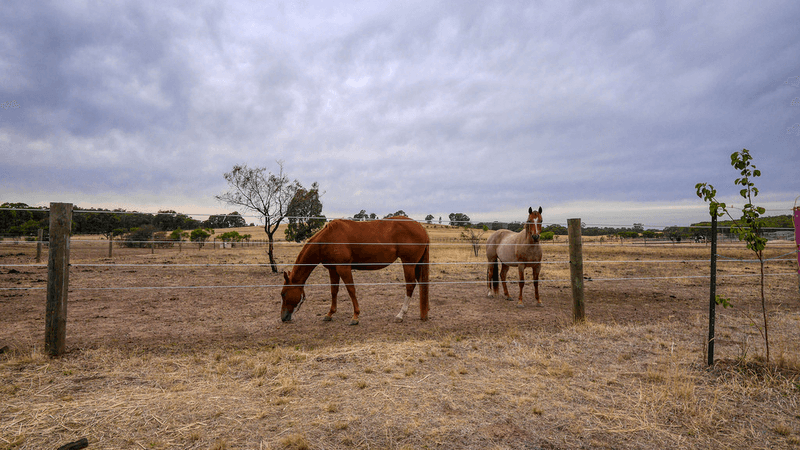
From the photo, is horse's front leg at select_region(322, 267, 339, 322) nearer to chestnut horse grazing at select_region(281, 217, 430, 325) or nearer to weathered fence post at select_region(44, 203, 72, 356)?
chestnut horse grazing at select_region(281, 217, 430, 325)

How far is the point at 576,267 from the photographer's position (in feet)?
18.2

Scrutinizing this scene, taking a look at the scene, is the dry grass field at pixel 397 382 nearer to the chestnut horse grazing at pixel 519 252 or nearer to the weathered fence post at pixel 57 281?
the weathered fence post at pixel 57 281

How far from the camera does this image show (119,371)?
3.65 m

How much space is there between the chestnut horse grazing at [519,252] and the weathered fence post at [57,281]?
7666mm

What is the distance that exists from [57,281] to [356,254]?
4.07 m

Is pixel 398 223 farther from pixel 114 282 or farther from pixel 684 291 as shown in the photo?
pixel 114 282

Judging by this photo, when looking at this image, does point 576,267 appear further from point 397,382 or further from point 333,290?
point 333,290

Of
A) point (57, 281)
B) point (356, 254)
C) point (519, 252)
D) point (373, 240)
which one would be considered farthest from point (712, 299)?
point (57, 281)

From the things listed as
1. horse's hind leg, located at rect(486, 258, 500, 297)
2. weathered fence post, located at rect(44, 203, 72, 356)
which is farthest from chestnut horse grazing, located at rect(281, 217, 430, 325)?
horse's hind leg, located at rect(486, 258, 500, 297)

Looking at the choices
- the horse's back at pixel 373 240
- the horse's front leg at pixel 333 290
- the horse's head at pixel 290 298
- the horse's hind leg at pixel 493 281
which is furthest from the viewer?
the horse's hind leg at pixel 493 281

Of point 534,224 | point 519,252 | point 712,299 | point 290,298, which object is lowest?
point 290,298

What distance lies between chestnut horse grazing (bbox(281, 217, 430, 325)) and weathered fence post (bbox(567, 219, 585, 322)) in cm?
257

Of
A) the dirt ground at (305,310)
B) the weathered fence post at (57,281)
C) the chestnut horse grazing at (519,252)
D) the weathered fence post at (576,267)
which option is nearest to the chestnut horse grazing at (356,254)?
the dirt ground at (305,310)

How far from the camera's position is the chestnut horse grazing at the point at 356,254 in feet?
19.6
